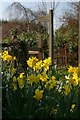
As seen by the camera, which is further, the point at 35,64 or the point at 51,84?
the point at 35,64

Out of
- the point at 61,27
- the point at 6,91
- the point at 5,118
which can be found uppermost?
the point at 61,27

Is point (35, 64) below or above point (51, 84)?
above

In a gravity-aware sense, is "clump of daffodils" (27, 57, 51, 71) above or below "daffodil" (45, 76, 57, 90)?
above

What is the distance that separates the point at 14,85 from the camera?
6.09 ft

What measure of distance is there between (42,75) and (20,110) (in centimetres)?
28

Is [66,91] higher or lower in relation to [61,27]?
lower

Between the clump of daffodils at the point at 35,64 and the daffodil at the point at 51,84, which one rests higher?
the clump of daffodils at the point at 35,64

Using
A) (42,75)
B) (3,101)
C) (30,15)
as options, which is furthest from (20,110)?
(30,15)

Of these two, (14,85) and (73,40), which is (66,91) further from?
(73,40)

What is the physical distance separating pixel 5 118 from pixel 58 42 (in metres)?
7.83

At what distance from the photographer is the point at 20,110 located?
5.83 ft

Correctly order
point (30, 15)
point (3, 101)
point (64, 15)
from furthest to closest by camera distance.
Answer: point (64, 15), point (30, 15), point (3, 101)

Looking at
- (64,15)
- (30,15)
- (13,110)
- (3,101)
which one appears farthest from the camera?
(64,15)

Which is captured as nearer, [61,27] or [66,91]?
[66,91]
